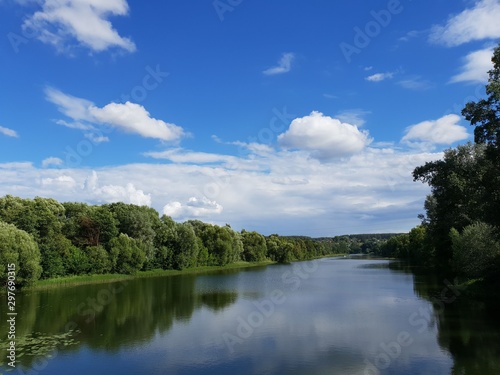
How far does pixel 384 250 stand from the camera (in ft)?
579

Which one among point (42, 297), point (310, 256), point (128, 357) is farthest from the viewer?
point (310, 256)

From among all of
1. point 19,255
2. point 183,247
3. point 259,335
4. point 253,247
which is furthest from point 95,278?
point 253,247

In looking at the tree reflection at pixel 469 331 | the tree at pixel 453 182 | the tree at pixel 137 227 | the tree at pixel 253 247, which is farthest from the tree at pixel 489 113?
the tree at pixel 253 247

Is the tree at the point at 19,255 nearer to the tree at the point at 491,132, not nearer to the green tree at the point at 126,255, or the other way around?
the green tree at the point at 126,255

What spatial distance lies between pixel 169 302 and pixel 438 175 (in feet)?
108

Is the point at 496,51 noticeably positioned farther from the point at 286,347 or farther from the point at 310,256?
the point at 310,256

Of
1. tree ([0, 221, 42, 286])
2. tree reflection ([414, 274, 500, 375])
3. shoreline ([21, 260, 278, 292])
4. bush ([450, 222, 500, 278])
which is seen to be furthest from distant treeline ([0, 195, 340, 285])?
bush ([450, 222, 500, 278])

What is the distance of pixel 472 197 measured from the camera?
42438 millimetres

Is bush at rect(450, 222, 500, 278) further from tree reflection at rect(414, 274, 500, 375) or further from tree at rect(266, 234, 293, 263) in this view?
tree at rect(266, 234, 293, 263)

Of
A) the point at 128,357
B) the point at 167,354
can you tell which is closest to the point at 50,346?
the point at 128,357

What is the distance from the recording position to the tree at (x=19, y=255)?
4028cm
